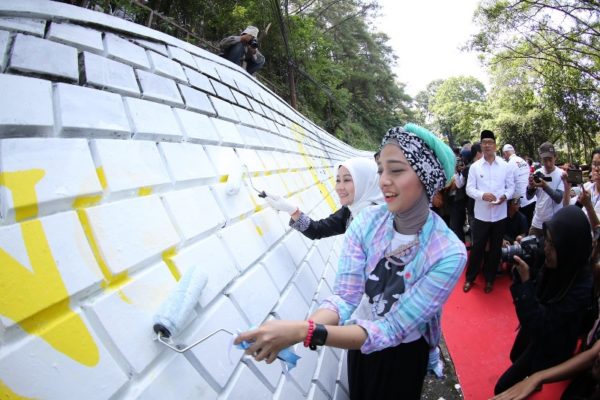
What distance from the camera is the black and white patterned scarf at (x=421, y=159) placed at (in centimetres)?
146

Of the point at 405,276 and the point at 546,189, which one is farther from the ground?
the point at 405,276

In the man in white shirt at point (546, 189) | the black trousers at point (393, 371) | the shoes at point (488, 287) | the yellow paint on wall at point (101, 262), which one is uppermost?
the yellow paint on wall at point (101, 262)

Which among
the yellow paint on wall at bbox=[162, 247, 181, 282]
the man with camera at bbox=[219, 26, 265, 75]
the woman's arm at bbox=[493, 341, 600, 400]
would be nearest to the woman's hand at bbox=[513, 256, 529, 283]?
the woman's arm at bbox=[493, 341, 600, 400]

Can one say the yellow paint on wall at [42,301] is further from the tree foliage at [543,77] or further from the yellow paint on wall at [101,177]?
the tree foliage at [543,77]

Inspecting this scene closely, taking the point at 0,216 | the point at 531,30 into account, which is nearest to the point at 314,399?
the point at 0,216

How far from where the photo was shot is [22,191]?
0.73 metres

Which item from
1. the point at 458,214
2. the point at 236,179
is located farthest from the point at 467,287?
the point at 236,179

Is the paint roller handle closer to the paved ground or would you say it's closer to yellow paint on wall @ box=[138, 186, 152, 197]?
yellow paint on wall @ box=[138, 186, 152, 197]

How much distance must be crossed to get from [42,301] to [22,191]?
10.3 inches

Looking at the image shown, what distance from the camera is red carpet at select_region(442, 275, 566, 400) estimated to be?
9.58 feet

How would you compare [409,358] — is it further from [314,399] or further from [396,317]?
[314,399]

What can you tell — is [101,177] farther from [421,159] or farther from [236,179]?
[421,159]

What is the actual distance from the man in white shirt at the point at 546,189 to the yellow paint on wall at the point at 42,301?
525cm

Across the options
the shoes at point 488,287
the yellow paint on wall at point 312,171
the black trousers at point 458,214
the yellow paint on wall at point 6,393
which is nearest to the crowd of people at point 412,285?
the yellow paint on wall at point 6,393
